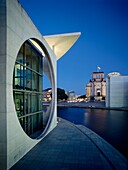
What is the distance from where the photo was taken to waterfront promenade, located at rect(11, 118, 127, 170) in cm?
542

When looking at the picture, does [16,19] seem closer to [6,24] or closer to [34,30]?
[6,24]

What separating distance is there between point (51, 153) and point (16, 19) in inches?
244

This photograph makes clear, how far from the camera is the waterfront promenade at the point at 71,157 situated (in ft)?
17.8

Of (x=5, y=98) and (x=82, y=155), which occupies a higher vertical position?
(x=5, y=98)

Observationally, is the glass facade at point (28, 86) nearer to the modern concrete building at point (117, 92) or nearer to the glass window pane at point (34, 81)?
the glass window pane at point (34, 81)

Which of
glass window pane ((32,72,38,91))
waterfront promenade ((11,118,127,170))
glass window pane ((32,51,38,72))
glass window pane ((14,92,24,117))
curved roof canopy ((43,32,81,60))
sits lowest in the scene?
waterfront promenade ((11,118,127,170))

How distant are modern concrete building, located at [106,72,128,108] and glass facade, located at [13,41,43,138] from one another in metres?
37.1

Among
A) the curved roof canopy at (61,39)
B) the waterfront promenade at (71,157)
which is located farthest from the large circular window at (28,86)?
the curved roof canopy at (61,39)

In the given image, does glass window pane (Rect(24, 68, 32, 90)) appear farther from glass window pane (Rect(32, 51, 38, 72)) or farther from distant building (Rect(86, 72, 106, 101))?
distant building (Rect(86, 72, 106, 101))

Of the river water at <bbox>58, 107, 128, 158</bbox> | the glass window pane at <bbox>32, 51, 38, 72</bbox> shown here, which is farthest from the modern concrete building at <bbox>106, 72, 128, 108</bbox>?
the glass window pane at <bbox>32, 51, 38, 72</bbox>

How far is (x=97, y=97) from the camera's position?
278 feet

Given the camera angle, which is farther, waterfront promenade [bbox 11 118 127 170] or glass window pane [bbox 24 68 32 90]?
glass window pane [bbox 24 68 32 90]

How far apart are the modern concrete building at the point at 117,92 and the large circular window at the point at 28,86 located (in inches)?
1459

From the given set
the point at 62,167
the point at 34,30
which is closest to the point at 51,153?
the point at 62,167
